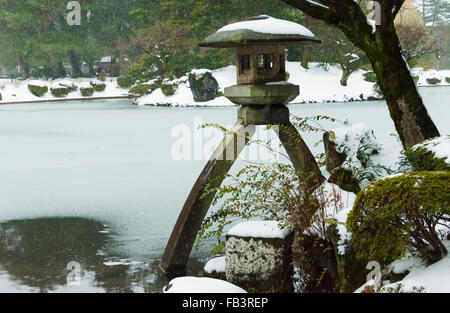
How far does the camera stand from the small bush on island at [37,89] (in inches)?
1314

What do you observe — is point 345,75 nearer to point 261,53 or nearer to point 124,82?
point 124,82

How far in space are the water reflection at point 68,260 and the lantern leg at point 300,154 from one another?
1.36 metres

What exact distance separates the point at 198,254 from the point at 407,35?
28516 millimetres

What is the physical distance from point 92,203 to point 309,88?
20.8 meters

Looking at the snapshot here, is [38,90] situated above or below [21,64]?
below

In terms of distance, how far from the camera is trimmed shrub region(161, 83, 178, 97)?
1099 inches

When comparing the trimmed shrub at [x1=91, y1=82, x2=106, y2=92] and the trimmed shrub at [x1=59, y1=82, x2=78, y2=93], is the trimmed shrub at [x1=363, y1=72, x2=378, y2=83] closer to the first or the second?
the trimmed shrub at [x1=91, y1=82, x2=106, y2=92]

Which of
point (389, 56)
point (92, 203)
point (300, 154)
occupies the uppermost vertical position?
point (389, 56)

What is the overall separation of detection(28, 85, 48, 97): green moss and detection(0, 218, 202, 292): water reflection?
1112 inches

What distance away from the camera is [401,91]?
543 centimetres

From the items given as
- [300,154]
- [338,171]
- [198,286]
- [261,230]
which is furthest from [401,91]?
[198,286]

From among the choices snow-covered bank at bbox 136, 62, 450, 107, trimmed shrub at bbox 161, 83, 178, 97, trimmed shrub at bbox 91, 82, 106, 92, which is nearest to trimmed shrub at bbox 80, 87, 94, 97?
trimmed shrub at bbox 91, 82, 106, 92
